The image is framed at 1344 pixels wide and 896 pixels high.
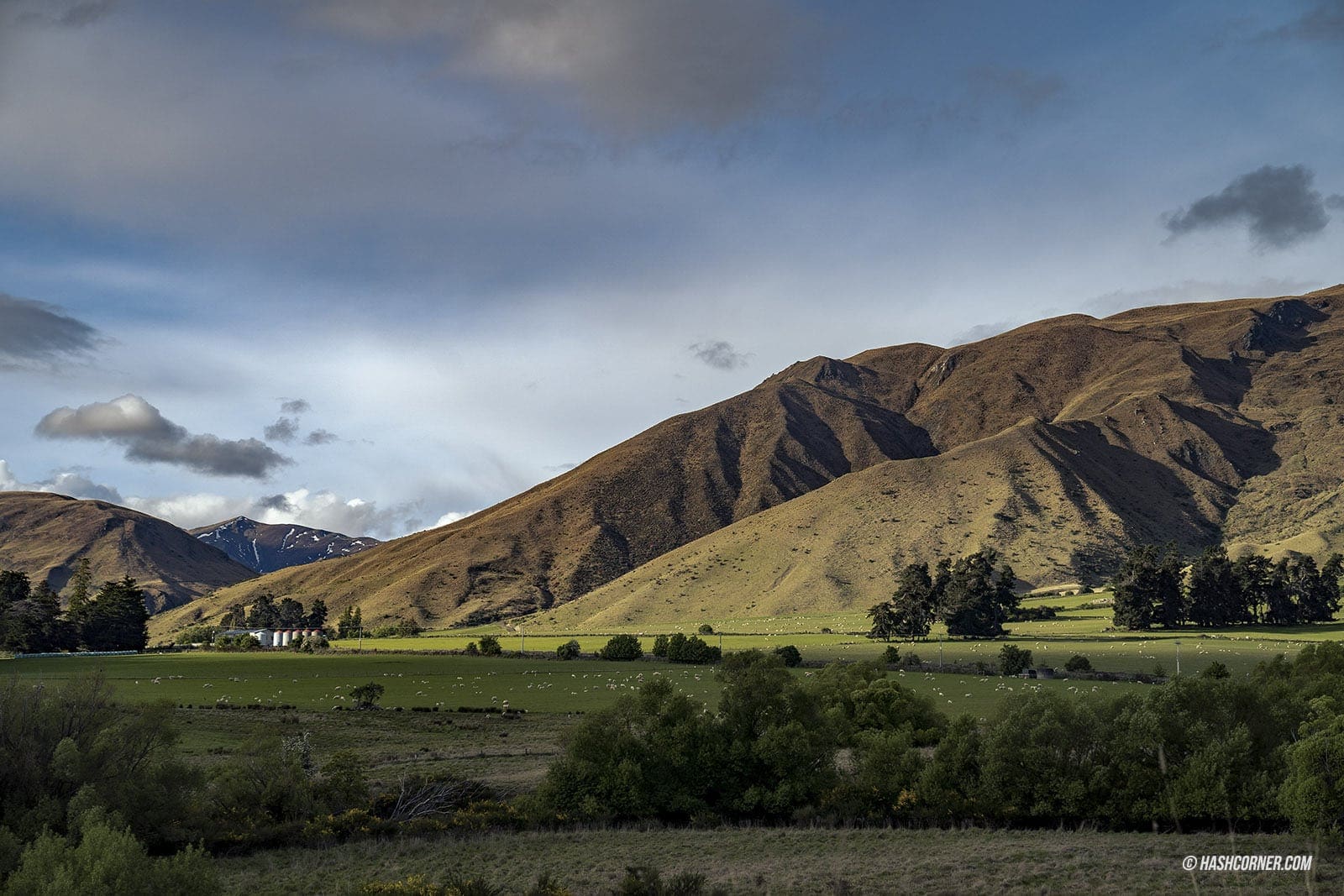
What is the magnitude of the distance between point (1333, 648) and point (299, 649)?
411 feet

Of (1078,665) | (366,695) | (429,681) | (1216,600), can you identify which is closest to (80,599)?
(429,681)

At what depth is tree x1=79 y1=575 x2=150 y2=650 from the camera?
130000mm

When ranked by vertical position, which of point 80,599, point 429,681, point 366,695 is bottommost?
point 429,681

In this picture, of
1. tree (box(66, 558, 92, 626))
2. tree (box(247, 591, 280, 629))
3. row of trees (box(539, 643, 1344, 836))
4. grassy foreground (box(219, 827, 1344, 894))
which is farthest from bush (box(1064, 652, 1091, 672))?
tree (box(247, 591, 280, 629))

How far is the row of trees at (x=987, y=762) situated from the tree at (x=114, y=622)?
113012mm

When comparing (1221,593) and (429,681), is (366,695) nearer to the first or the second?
(429,681)

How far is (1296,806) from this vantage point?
37125mm

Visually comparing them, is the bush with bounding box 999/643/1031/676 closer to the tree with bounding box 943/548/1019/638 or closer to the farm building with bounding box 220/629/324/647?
the tree with bounding box 943/548/1019/638

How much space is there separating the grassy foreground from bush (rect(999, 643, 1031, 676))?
169 feet

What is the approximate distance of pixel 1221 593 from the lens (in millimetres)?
130125

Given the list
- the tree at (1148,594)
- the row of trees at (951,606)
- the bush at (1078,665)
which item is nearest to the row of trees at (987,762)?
the bush at (1078,665)

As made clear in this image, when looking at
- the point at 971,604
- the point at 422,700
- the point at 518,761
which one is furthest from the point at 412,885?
the point at 971,604

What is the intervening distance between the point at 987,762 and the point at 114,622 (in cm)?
13004

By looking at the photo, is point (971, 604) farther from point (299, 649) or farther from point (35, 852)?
point (35, 852)
